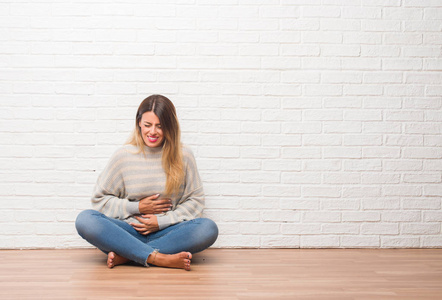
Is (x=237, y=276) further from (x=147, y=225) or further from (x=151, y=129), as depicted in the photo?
(x=151, y=129)

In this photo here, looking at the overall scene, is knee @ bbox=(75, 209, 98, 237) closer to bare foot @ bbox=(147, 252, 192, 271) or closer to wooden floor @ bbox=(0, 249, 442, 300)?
wooden floor @ bbox=(0, 249, 442, 300)

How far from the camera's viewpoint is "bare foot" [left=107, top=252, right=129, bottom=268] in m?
2.47

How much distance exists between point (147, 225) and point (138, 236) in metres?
0.09

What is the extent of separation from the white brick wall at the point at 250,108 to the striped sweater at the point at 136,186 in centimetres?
24

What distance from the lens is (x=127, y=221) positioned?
8.95 feet

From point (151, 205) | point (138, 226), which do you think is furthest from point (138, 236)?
point (151, 205)

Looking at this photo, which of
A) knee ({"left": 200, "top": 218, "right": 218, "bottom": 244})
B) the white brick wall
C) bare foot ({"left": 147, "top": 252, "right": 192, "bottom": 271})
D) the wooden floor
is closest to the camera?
the wooden floor

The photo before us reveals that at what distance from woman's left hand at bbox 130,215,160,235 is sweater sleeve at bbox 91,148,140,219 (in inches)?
2.7

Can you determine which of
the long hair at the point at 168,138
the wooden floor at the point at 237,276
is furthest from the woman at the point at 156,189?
the wooden floor at the point at 237,276

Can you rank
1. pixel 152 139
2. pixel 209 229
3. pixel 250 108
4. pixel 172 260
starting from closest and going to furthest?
pixel 172 260 < pixel 209 229 < pixel 152 139 < pixel 250 108

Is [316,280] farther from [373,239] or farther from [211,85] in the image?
[211,85]

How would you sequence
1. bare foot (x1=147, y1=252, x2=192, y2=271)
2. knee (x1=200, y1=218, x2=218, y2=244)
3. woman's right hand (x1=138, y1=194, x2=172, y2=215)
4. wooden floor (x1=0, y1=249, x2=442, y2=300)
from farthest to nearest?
woman's right hand (x1=138, y1=194, x2=172, y2=215) → knee (x1=200, y1=218, x2=218, y2=244) → bare foot (x1=147, y1=252, x2=192, y2=271) → wooden floor (x1=0, y1=249, x2=442, y2=300)

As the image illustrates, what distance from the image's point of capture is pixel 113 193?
2781 millimetres

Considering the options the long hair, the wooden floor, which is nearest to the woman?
the long hair
